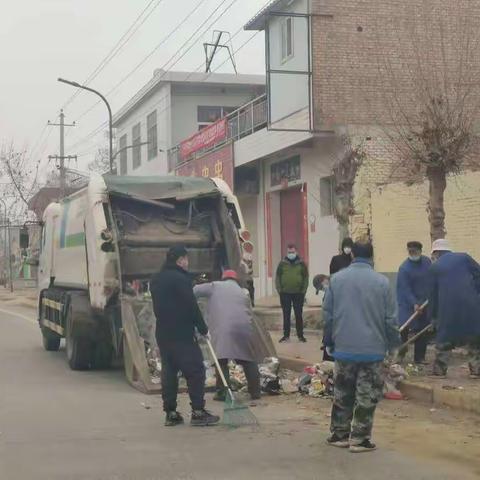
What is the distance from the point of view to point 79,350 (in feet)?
38.7

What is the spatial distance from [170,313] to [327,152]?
1187 centimetres

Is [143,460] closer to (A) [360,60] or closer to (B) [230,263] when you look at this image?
(B) [230,263]

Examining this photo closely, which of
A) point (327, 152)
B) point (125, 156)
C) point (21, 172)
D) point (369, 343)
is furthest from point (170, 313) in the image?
point (21, 172)

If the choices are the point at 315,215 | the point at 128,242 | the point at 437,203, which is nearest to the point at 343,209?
the point at 315,215

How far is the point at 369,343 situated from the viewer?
6.30 meters

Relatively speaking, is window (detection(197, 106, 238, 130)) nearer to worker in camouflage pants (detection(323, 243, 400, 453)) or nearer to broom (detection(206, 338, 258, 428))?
broom (detection(206, 338, 258, 428))

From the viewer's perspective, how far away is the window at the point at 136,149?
36.1 metres

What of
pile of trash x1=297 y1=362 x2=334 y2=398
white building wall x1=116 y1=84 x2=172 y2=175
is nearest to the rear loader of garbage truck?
pile of trash x1=297 y1=362 x2=334 y2=398

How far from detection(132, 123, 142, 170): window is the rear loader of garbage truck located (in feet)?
77.9

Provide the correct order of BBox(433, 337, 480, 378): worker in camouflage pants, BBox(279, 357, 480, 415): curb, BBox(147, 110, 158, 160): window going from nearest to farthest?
BBox(279, 357, 480, 415): curb
BBox(433, 337, 480, 378): worker in camouflage pants
BBox(147, 110, 158, 160): window

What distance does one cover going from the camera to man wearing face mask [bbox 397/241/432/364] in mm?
10133

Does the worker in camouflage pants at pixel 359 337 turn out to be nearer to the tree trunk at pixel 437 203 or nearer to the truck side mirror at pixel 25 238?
the tree trunk at pixel 437 203

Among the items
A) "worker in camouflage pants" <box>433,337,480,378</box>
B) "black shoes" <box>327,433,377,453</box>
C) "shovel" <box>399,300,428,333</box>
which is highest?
"shovel" <box>399,300,428,333</box>

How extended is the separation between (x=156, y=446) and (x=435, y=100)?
7.32 metres
